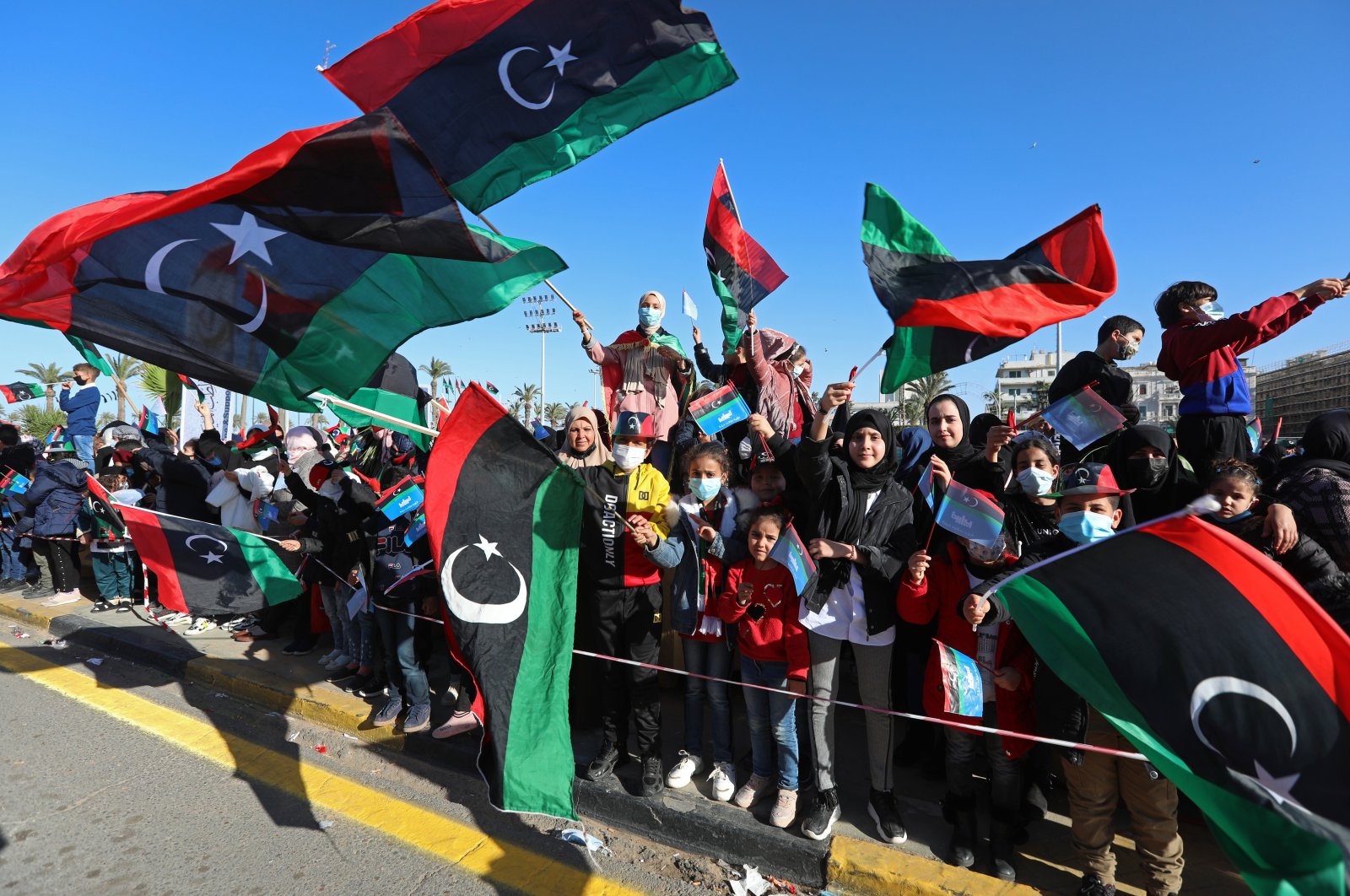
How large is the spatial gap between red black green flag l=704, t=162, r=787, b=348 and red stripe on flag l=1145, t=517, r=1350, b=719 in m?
3.18

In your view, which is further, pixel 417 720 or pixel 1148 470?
pixel 417 720

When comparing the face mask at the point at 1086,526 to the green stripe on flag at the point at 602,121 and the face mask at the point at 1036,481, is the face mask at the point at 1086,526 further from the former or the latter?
the green stripe on flag at the point at 602,121

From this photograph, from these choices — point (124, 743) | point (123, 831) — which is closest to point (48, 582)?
point (124, 743)

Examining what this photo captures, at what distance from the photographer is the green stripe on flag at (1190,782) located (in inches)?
71.2

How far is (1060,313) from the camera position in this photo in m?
4.06

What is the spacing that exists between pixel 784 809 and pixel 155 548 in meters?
4.39

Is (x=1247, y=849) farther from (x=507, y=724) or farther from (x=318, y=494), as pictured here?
(x=318, y=494)

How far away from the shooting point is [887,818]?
133 inches

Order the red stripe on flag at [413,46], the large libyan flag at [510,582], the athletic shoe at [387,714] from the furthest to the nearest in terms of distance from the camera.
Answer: the athletic shoe at [387,714], the red stripe on flag at [413,46], the large libyan flag at [510,582]

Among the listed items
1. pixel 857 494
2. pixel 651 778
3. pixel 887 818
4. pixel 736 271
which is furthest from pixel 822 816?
pixel 736 271

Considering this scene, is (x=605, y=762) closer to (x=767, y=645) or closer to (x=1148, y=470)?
(x=767, y=645)

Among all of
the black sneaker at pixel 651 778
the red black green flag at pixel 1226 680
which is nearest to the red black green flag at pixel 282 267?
the black sneaker at pixel 651 778

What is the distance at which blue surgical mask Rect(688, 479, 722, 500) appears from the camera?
3.84 m

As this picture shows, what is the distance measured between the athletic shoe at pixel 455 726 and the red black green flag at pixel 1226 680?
3611mm
